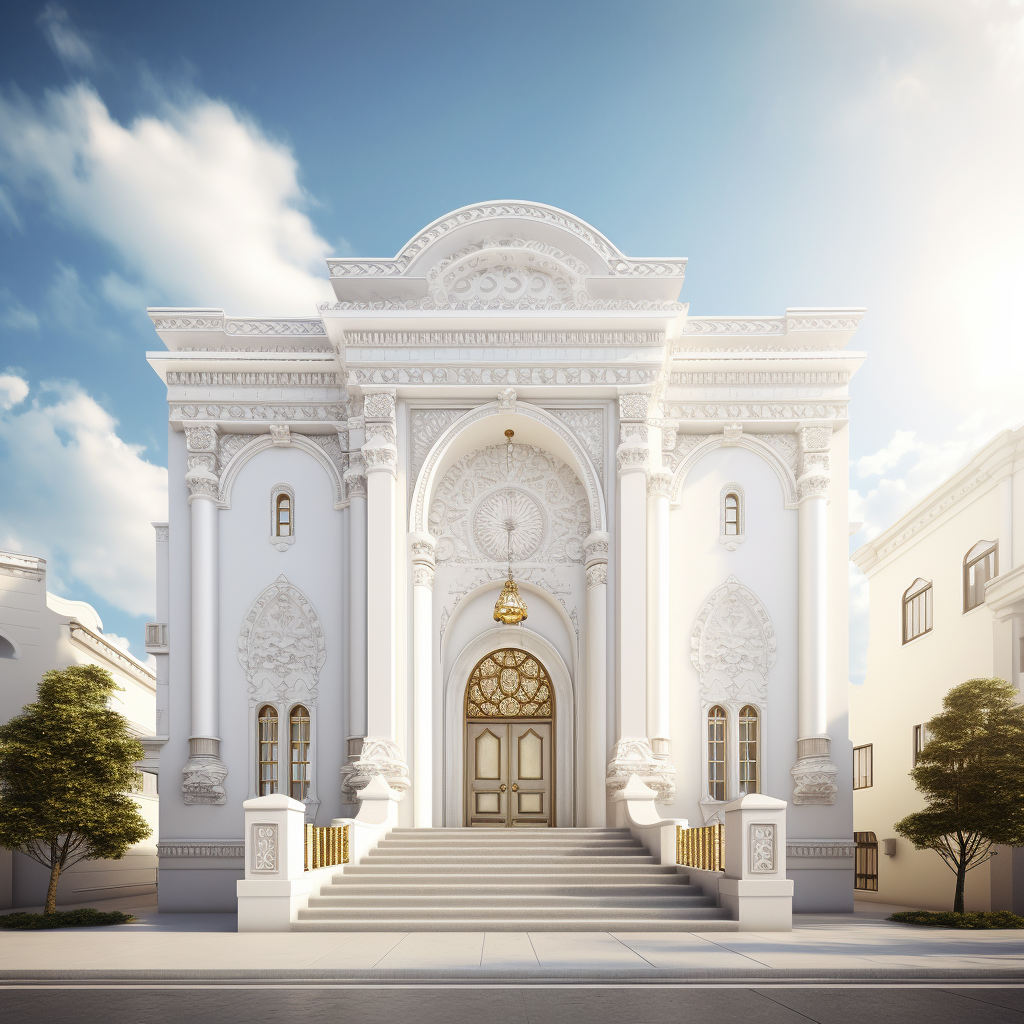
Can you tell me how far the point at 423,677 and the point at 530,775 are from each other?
9.34ft

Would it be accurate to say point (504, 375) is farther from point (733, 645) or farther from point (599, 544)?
point (733, 645)

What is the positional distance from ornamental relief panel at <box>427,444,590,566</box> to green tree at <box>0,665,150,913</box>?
6.03 m

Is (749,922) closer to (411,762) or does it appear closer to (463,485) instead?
(411,762)

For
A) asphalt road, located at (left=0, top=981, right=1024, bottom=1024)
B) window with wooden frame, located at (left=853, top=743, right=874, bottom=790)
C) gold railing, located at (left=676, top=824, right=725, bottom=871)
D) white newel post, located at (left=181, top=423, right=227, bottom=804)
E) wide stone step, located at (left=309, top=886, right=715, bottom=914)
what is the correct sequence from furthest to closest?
1. window with wooden frame, located at (left=853, top=743, right=874, bottom=790)
2. white newel post, located at (left=181, top=423, right=227, bottom=804)
3. gold railing, located at (left=676, top=824, right=725, bottom=871)
4. wide stone step, located at (left=309, top=886, right=715, bottom=914)
5. asphalt road, located at (left=0, top=981, right=1024, bottom=1024)

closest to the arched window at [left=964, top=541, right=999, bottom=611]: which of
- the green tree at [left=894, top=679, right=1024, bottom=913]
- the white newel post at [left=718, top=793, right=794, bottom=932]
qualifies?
the green tree at [left=894, top=679, right=1024, bottom=913]

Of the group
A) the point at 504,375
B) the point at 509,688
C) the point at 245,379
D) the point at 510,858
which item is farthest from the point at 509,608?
the point at 245,379

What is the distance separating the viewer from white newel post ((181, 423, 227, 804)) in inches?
632

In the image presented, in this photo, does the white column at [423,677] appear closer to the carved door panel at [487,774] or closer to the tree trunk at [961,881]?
the carved door panel at [487,774]

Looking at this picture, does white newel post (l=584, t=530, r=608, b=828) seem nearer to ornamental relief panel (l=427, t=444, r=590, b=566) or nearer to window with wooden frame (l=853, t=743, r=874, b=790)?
ornamental relief panel (l=427, t=444, r=590, b=566)

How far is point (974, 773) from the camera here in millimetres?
13656

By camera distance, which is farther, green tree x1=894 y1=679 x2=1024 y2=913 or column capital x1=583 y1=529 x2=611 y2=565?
column capital x1=583 y1=529 x2=611 y2=565

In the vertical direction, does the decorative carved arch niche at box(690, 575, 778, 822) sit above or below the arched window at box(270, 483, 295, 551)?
below

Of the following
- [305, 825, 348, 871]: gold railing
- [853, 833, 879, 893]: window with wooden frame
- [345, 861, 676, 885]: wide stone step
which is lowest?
[853, 833, 879, 893]: window with wooden frame

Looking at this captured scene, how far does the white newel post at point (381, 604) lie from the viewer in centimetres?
1489
